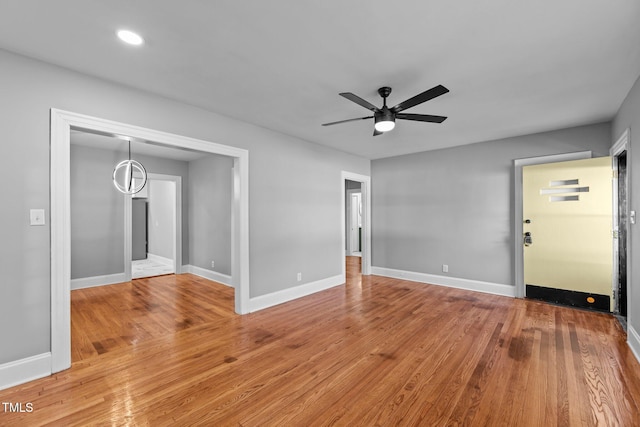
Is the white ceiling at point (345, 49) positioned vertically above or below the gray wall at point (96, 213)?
above

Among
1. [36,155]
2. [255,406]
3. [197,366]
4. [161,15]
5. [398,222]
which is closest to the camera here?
[161,15]

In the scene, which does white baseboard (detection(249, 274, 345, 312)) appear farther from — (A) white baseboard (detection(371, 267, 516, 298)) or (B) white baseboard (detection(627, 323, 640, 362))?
(B) white baseboard (detection(627, 323, 640, 362))

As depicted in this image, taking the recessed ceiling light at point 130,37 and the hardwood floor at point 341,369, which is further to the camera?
the recessed ceiling light at point 130,37

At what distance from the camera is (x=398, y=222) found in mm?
6016

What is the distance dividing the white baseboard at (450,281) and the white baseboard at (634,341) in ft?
5.77

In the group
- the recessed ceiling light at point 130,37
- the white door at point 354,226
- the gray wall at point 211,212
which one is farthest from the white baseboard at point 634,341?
the white door at point 354,226

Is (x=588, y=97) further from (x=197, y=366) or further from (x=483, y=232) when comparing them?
(x=197, y=366)

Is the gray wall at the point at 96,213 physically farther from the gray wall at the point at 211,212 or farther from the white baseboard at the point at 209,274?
the white baseboard at the point at 209,274

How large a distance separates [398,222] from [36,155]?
17.8 ft

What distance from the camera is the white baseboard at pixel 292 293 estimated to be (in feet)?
13.1

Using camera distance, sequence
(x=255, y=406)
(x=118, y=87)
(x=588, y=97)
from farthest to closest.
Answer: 1. (x=588, y=97)
2. (x=118, y=87)
3. (x=255, y=406)

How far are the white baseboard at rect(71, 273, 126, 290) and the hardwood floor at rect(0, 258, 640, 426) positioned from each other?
164cm

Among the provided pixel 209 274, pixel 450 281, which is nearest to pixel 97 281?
pixel 209 274

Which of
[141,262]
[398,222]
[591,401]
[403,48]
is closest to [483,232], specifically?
[398,222]
